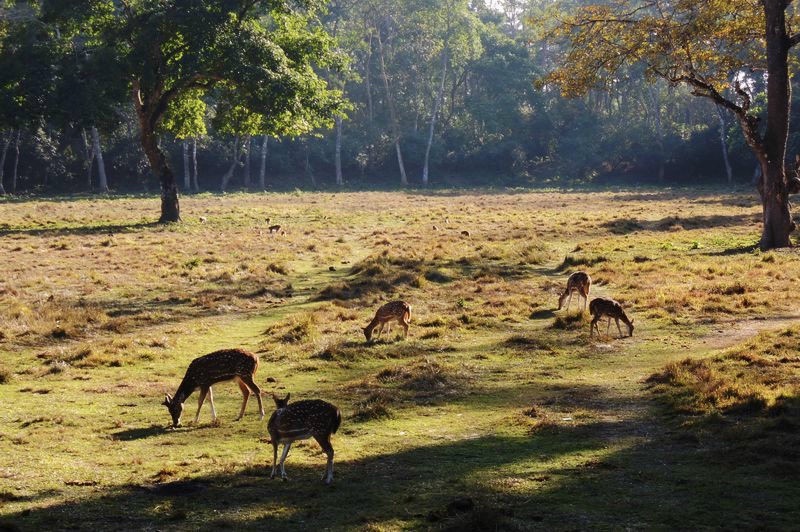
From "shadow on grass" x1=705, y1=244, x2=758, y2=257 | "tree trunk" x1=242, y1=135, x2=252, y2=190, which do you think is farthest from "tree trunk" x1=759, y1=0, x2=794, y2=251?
"tree trunk" x1=242, y1=135, x2=252, y2=190

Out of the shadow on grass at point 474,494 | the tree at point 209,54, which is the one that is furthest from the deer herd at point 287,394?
the tree at point 209,54

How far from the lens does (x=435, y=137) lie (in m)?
99.6

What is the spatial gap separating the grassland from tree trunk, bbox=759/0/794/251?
4.71 feet

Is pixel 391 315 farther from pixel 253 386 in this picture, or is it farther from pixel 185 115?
pixel 185 115

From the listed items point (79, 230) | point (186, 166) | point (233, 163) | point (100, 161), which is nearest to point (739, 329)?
point (79, 230)

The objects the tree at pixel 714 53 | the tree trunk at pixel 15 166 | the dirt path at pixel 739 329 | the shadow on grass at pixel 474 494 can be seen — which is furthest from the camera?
the tree trunk at pixel 15 166

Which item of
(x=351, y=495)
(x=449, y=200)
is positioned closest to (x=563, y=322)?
(x=351, y=495)

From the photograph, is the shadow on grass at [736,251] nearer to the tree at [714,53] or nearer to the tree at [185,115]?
the tree at [714,53]

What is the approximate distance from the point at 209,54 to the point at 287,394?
2925 cm

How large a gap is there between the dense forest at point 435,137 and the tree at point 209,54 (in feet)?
106

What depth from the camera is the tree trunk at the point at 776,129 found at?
96.0ft

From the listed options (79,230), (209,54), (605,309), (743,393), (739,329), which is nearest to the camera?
(743,393)

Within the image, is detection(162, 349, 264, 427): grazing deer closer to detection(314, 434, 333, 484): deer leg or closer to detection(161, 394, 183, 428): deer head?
detection(161, 394, 183, 428): deer head

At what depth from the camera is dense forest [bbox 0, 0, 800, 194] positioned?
264ft
